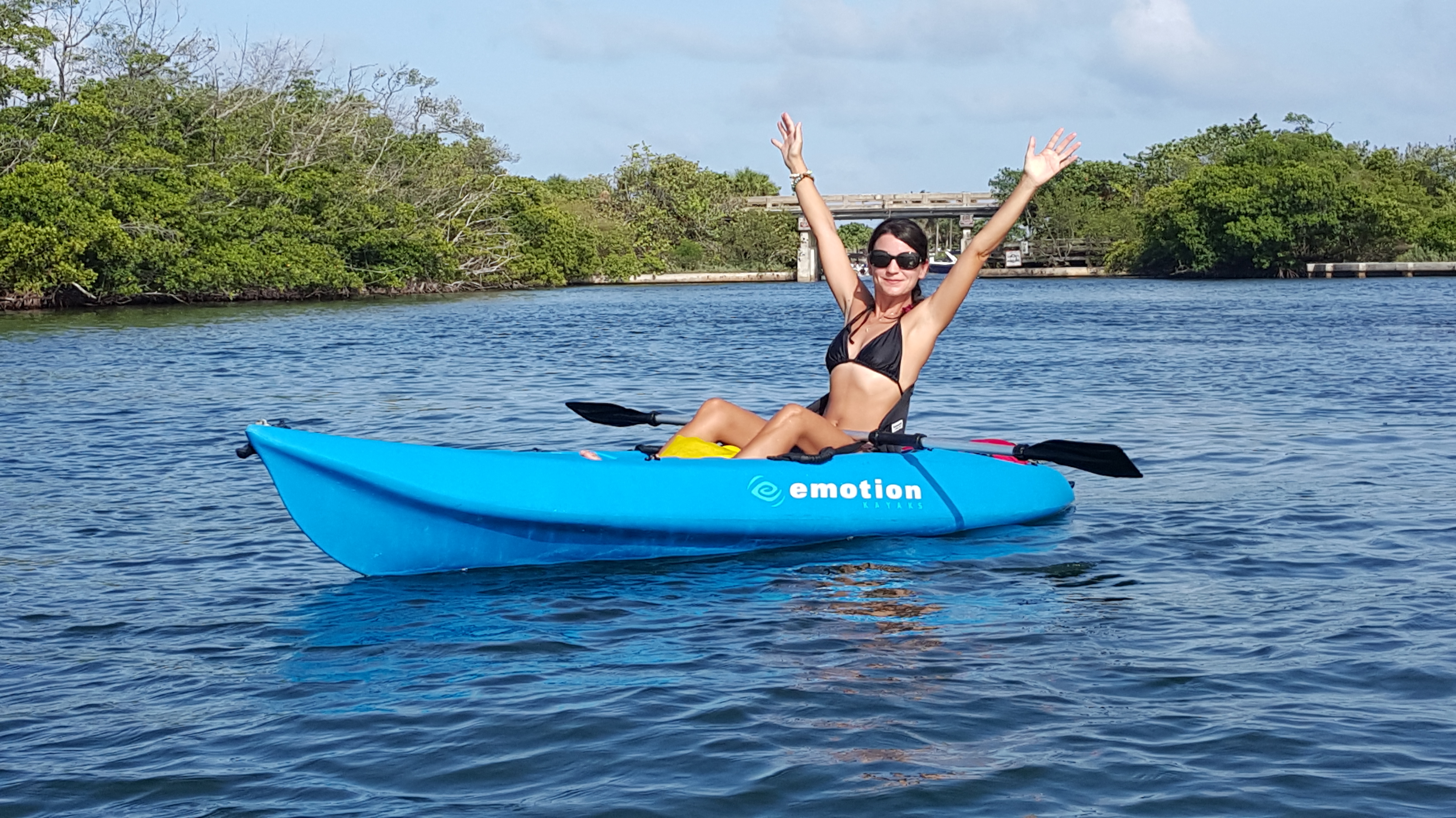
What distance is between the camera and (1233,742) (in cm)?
387

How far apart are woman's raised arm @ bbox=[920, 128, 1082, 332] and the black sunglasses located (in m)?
0.16

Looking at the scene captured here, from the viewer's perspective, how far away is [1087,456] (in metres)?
6.68

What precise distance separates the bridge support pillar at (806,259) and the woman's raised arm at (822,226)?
65.9 m

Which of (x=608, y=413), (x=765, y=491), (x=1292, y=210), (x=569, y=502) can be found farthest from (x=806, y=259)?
(x=569, y=502)

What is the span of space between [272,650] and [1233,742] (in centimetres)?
315

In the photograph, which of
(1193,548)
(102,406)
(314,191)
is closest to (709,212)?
(314,191)

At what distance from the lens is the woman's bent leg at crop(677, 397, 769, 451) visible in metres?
6.35

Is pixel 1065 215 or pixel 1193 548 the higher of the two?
pixel 1065 215

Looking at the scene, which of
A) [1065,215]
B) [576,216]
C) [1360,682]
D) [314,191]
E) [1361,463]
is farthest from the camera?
[1065,215]

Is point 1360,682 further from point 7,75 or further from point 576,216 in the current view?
point 576,216

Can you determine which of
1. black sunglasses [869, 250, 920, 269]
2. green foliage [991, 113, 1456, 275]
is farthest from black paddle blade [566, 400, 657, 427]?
green foliage [991, 113, 1456, 275]

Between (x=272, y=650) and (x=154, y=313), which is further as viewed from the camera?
(x=154, y=313)

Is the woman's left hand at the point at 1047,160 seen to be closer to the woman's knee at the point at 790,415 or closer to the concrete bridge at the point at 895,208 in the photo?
the woman's knee at the point at 790,415

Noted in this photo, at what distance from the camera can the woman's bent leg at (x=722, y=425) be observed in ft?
20.8
